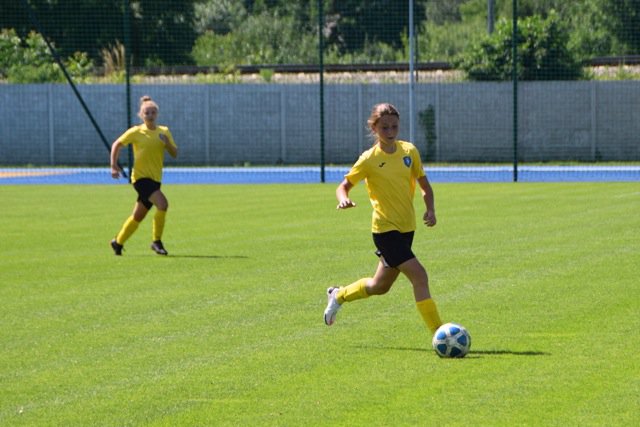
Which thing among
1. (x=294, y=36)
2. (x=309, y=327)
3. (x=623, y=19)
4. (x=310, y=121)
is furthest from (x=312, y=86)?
(x=309, y=327)

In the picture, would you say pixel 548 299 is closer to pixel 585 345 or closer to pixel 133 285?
pixel 585 345

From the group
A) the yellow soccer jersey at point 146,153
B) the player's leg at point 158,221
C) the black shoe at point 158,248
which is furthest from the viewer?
the yellow soccer jersey at point 146,153

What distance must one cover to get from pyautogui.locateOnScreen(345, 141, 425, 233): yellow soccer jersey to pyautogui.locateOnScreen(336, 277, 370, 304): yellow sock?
0.61 meters

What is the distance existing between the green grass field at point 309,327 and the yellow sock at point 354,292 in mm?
260

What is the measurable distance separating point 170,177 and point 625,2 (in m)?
14.4

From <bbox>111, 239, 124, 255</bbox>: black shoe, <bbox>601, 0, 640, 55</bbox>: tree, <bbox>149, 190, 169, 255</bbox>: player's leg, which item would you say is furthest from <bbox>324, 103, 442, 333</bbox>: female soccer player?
<bbox>601, 0, 640, 55</bbox>: tree

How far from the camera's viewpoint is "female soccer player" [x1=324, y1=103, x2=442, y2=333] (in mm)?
9875

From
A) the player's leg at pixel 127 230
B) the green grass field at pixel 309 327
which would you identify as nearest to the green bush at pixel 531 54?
the green grass field at pixel 309 327

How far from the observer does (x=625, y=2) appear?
3866cm

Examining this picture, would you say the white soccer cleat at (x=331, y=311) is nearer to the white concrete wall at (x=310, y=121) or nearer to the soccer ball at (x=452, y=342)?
Result: the soccer ball at (x=452, y=342)

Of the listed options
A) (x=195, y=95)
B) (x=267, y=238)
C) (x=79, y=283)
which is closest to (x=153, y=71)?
(x=195, y=95)

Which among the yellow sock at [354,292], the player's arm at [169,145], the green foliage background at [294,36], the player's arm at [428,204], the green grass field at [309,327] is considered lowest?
the green grass field at [309,327]

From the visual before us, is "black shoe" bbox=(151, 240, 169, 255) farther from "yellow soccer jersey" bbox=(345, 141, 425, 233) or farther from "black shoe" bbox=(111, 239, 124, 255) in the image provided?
"yellow soccer jersey" bbox=(345, 141, 425, 233)

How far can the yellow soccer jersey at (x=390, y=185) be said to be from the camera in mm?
10078
